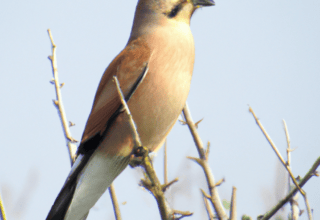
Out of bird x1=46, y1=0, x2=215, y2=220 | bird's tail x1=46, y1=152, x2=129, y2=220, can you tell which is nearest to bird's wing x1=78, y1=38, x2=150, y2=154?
bird x1=46, y1=0, x2=215, y2=220

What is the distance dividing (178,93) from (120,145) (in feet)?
1.70

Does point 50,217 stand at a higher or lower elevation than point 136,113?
lower

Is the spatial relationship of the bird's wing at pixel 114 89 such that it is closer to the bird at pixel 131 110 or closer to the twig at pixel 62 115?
the bird at pixel 131 110

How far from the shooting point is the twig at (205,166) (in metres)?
1.91

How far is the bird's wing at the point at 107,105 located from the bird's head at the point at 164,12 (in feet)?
0.66

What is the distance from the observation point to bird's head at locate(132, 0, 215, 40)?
107 inches

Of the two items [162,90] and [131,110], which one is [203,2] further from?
[131,110]

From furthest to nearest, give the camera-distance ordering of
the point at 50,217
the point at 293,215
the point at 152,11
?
1. the point at 152,11
2. the point at 50,217
3. the point at 293,215

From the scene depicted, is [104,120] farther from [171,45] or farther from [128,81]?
[171,45]

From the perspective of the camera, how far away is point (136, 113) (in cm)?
237

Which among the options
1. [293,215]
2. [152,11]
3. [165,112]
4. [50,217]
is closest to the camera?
[293,215]

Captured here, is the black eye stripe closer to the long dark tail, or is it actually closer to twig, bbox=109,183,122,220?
the long dark tail

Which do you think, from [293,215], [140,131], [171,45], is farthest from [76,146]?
[293,215]

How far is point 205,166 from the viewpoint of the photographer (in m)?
2.09
